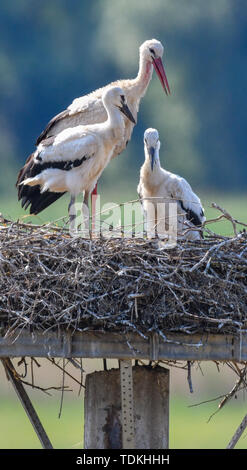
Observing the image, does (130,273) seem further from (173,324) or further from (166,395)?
(166,395)

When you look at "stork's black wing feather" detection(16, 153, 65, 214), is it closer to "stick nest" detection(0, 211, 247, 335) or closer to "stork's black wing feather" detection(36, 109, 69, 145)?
"stork's black wing feather" detection(36, 109, 69, 145)

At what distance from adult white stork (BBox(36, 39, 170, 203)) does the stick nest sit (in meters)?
2.20

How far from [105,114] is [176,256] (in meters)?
2.62

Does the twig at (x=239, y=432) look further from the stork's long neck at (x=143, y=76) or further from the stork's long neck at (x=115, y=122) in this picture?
the stork's long neck at (x=143, y=76)

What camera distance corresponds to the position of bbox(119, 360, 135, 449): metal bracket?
572 centimetres

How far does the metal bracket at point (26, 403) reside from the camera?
6.16 m

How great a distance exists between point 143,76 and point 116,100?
99 centimetres

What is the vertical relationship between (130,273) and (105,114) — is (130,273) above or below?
below

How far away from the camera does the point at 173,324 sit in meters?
5.52

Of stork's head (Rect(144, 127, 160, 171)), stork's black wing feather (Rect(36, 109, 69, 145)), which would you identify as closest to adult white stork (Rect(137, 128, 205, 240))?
stork's head (Rect(144, 127, 160, 171))
